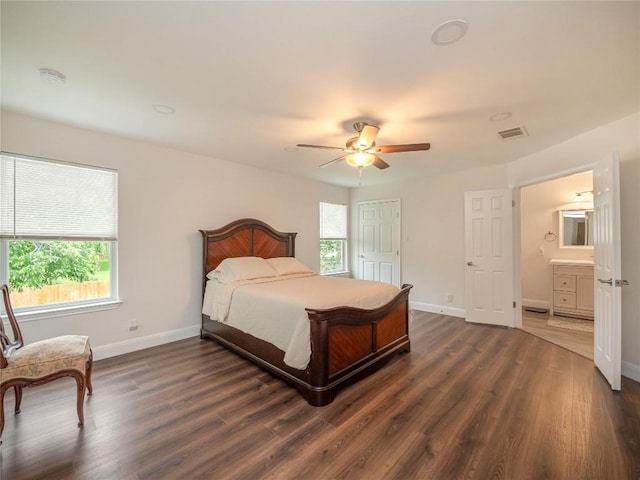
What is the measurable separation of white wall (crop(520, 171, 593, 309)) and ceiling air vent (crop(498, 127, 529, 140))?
253 centimetres

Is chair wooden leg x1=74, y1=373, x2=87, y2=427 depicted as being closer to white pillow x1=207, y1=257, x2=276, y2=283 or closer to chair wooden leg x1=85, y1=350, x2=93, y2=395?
chair wooden leg x1=85, y1=350, x2=93, y2=395

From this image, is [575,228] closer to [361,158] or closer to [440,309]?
[440,309]

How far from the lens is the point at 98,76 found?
2.05m

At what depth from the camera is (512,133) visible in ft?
10.1

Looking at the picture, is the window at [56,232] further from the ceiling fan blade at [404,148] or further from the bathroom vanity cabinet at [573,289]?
the bathroom vanity cabinet at [573,289]

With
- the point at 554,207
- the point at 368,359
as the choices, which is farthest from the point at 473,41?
the point at 554,207

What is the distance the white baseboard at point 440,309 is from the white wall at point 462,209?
17mm

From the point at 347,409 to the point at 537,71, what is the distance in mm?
2821

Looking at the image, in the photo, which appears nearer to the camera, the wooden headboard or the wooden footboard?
the wooden footboard

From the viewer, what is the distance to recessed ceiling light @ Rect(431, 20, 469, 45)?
1.54 meters

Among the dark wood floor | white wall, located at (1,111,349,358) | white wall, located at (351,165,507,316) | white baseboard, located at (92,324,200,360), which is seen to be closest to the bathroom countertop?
white wall, located at (351,165,507,316)

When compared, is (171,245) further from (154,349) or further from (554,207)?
(554,207)

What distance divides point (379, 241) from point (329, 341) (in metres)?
3.79

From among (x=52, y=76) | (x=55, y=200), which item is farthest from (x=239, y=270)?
(x=52, y=76)
